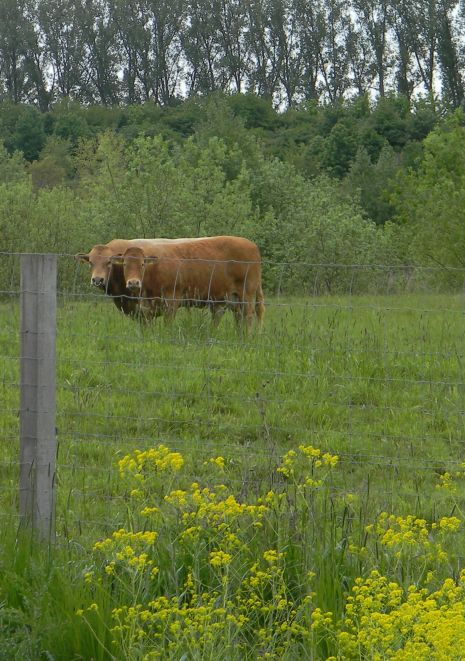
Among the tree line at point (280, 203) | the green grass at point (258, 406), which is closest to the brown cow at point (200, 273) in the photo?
the tree line at point (280, 203)

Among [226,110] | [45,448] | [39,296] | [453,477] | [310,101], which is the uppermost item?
[310,101]

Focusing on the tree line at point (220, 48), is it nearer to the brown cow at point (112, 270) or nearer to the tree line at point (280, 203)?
the tree line at point (280, 203)

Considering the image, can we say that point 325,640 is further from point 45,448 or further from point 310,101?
point 310,101

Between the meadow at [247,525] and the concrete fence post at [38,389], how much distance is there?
0.50ft

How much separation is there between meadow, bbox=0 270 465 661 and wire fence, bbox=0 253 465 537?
1.1 inches

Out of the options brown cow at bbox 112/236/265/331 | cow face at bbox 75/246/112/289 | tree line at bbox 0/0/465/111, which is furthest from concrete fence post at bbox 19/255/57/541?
tree line at bbox 0/0/465/111

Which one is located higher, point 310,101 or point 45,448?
point 310,101

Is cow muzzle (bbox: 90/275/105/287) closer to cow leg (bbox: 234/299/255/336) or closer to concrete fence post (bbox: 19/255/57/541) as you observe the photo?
cow leg (bbox: 234/299/255/336)

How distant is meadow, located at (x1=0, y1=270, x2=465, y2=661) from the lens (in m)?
3.74

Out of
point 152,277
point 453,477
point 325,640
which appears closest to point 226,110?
point 152,277

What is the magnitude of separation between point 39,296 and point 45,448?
718mm

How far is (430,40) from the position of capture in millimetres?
85688

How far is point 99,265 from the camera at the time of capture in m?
13.8

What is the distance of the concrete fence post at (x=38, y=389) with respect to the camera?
5066 millimetres
